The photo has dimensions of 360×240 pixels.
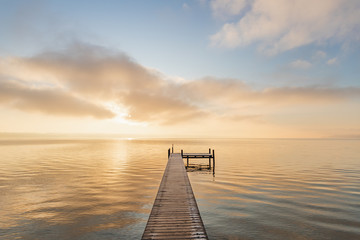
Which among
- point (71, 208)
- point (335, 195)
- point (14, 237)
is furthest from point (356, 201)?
point (14, 237)

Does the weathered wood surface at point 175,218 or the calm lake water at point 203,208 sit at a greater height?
the weathered wood surface at point 175,218

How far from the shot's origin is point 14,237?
9281 millimetres

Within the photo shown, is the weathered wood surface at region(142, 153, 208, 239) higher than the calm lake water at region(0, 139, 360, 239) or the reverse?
higher

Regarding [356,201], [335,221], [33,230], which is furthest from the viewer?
[356,201]

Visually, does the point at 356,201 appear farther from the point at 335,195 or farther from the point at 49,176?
the point at 49,176

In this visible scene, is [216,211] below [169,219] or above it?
below

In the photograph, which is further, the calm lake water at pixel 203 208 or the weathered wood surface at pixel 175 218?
the calm lake water at pixel 203 208

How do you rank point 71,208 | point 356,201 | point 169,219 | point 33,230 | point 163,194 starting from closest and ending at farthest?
1. point 169,219
2. point 33,230
3. point 163,194
4. point 71,208
5. point 356,201

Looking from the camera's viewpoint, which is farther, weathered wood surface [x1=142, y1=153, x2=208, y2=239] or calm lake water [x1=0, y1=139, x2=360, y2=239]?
calm lake water [x1=0, y1=139, x2=360, y2=239]

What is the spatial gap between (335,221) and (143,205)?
10940 millimetres

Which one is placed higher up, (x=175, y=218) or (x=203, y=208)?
(x=175, y=218)

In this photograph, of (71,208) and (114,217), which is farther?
(71,208)

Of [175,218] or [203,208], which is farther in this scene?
[203,208]

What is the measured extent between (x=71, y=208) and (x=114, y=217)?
338 cm
